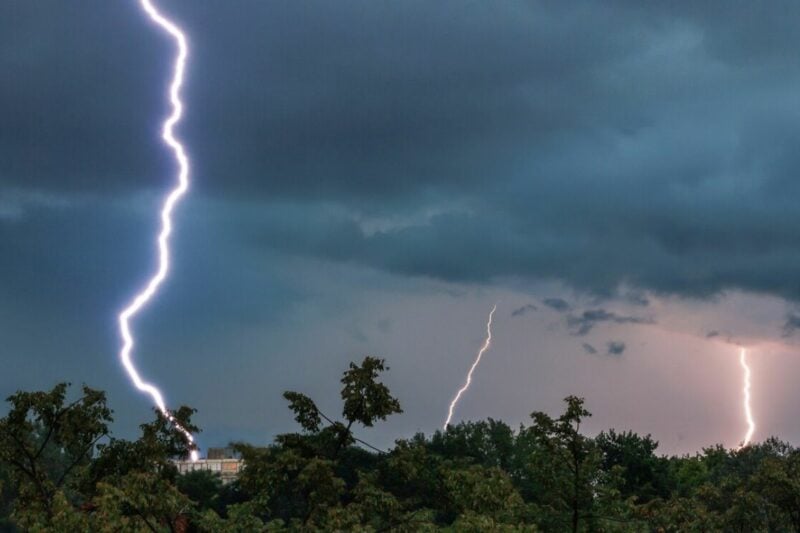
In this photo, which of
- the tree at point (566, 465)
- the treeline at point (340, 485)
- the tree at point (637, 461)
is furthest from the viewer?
the tree at point (637, 461)

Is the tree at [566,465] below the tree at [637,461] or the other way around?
below

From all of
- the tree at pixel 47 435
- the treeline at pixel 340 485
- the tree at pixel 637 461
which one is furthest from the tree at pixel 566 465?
the tree at pixel 637 461

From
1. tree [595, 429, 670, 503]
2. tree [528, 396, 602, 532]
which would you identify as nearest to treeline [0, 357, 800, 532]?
tree [528, 396, 602, 532]

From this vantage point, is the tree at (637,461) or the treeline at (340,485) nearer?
the treeline at (340,485)

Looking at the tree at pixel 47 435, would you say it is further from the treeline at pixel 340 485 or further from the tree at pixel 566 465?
the tree at pixel 566 465

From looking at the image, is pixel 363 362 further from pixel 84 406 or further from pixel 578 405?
pixel 84 406

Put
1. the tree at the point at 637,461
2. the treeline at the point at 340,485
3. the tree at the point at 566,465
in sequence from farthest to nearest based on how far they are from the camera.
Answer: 1. the tree at the point at 637,461
2. the tree at the point at 566,465
3. the treeline at the point at 340,485

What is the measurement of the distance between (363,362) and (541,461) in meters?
5.18

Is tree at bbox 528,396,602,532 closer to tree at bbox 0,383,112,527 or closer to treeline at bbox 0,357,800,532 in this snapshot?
treeline at bbox 0,357,800,532

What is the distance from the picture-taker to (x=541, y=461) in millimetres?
25422

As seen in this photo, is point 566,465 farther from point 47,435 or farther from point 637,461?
point 637,461

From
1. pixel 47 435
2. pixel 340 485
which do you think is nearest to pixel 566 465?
pixel 340 485

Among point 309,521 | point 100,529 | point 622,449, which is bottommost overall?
point 100,529

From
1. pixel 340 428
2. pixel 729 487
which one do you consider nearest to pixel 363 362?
pixel 340 428
